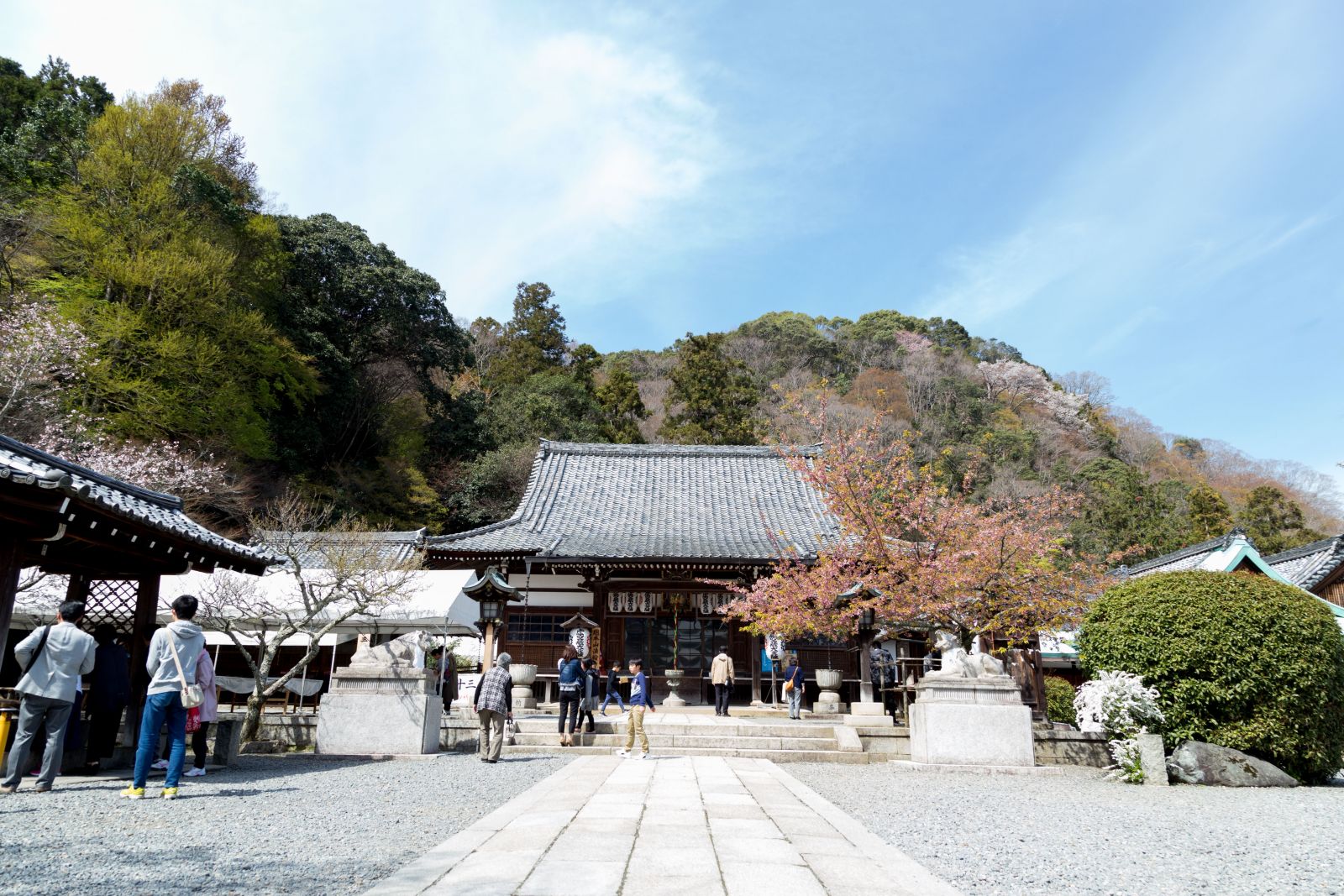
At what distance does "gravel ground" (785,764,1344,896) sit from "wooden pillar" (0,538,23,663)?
22.2 feet

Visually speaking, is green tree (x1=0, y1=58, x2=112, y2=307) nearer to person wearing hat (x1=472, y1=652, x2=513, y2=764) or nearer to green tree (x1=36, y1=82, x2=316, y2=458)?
green tree (x1=36, y1=82, x2=316, y2=458)

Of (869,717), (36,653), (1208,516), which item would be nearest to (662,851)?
(36,653)

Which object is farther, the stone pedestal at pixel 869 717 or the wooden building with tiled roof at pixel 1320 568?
the wooden building with tiled roof at pixel 1320 568

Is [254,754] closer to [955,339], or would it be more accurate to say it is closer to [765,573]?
[765,573]

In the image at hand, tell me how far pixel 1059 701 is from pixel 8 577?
52.2 feet

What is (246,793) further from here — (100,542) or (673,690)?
(673,690)

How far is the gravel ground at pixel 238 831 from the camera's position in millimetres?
3617

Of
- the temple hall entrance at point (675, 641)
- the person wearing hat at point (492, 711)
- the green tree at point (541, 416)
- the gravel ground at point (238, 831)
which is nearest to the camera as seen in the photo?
the gravel ground at point (238, 831)

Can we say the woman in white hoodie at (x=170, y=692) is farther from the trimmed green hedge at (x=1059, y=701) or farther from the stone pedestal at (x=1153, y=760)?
the trimmed green hedge at (x=1059, y=701)

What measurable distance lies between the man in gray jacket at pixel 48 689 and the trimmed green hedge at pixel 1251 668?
10.7m

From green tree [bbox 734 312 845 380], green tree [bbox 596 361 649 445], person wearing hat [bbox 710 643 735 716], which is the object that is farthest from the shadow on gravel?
green tree [bbox 734 312 845 380]

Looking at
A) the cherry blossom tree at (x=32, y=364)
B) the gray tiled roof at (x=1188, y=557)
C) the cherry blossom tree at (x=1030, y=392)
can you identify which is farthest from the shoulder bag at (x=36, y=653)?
the cherry blossom tree at (x=1030, y=392)

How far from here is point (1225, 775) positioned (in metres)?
8.33

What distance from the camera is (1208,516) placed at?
28.8m
